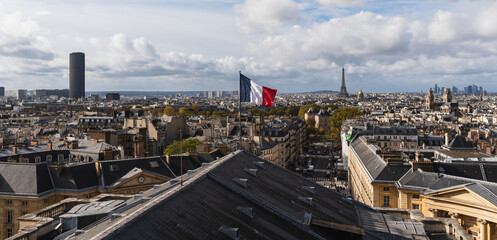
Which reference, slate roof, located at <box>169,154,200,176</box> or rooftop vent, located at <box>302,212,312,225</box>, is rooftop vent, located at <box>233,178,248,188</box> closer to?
rooftop vent, located at <box>302,212,312,225</box>

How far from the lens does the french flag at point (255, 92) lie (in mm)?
34219

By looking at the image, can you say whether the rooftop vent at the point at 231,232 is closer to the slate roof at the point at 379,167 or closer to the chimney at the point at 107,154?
the chimney at the point at 107,154

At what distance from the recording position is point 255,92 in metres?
34.9

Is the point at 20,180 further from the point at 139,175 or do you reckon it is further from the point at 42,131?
the point at 42,131

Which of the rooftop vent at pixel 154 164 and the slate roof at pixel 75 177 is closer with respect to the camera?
the slate roof at pixel 75 177

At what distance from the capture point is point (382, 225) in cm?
2925

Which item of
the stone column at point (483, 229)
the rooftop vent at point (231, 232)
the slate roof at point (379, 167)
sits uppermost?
the rooftop vent at point (231, 232)

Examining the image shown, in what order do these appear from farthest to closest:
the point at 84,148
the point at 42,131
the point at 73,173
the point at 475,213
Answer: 1. the point at 42,131
2. the point at 84,148
3. the point at 73,173
4. the point at 475,213

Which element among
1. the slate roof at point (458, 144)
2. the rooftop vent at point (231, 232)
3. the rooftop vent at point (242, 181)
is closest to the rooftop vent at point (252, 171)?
the rooftop vent at point (242, 181)

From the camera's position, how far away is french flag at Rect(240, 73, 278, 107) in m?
34.2

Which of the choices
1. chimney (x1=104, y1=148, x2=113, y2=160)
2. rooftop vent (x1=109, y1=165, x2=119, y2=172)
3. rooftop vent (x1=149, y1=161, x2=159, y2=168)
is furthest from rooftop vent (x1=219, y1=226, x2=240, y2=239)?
chimney (x1=104, y1=148, x2=113, y2=160)

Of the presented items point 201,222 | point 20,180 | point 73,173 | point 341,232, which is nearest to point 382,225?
point 341,232

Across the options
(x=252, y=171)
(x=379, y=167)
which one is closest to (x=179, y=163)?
(x=252, y=171)

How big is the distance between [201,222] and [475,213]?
3220cm
